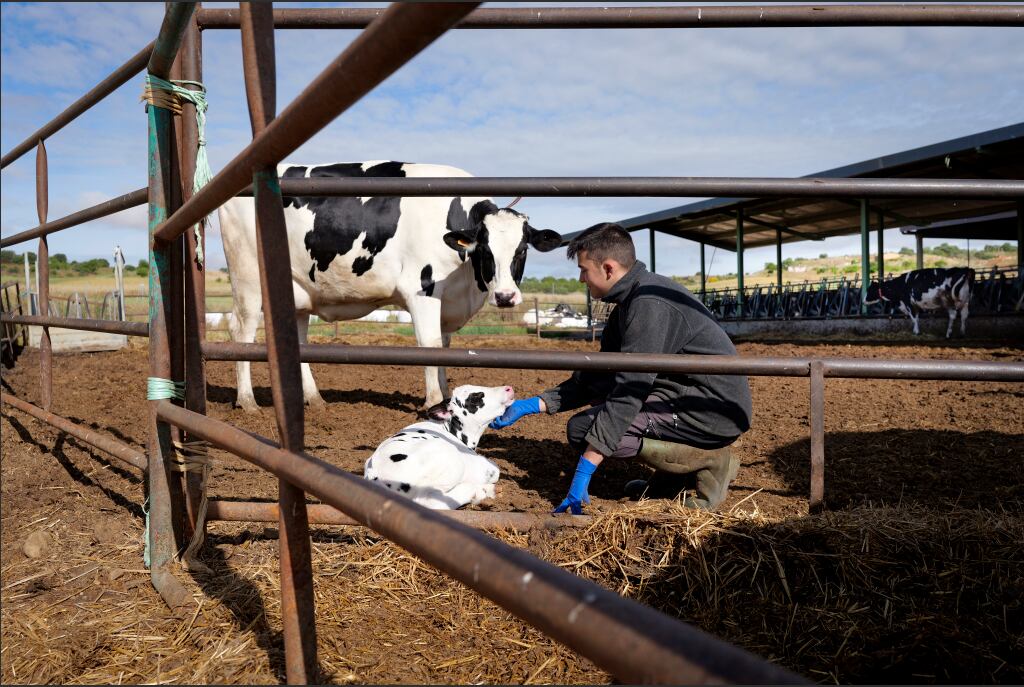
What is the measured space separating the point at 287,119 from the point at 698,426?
8.44 feet

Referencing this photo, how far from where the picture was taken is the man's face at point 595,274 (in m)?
3.53

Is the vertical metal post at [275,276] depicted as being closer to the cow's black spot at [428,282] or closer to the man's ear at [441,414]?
the man's ear at [441,414]

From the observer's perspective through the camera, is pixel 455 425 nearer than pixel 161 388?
No

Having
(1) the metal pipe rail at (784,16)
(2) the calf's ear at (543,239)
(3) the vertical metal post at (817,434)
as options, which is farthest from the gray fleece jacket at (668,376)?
(2) the calf's ear at (543,239)

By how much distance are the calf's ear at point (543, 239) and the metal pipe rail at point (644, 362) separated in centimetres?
387

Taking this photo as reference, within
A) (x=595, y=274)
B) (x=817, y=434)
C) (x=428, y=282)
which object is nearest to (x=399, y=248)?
(x=428, y=282)

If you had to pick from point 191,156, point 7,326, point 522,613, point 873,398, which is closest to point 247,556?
point 191,156

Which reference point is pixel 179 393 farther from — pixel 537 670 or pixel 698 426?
pixel 698 426

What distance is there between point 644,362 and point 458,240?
145 inches

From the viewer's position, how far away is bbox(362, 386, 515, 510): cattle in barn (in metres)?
3.34

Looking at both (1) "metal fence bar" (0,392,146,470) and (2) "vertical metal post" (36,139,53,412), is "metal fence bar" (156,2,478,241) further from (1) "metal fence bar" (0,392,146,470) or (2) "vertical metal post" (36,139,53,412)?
(2) "vertical metal post" (36,139,53,412)

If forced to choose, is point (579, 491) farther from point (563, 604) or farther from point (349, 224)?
point (349, 224)

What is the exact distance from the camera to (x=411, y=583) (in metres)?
2.35

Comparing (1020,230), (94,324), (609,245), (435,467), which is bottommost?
(435,467)
